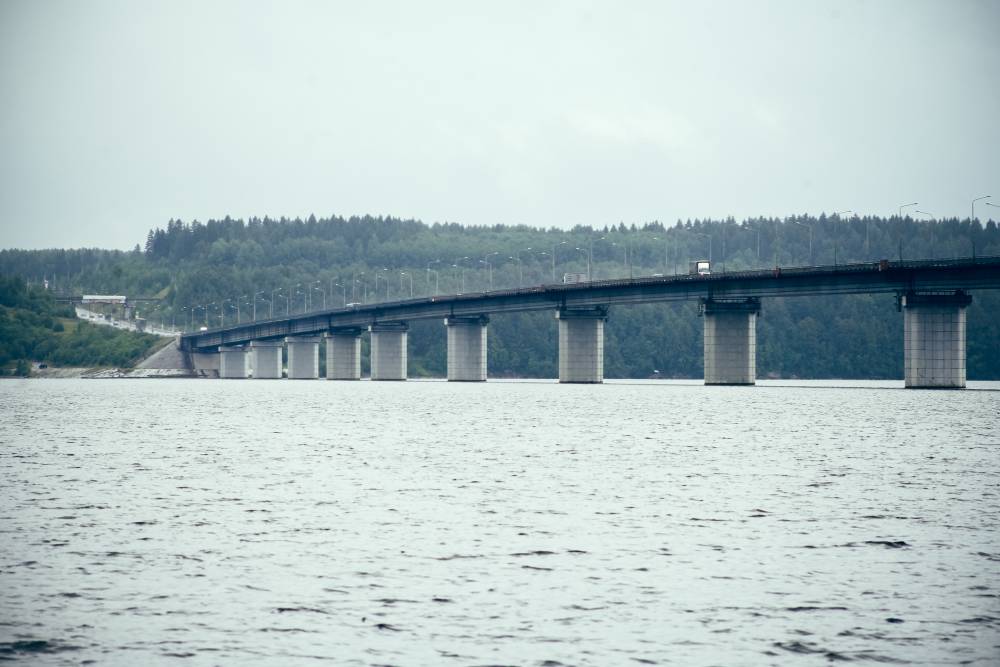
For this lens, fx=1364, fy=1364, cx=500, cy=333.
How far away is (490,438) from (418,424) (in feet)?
50.0

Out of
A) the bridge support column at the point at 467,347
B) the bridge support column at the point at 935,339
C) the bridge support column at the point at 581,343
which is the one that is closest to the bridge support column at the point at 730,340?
the bridge support column at the point at 935,339

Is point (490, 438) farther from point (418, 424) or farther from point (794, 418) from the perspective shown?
point (794, 418)

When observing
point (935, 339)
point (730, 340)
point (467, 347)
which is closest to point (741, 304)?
point (730, 340)

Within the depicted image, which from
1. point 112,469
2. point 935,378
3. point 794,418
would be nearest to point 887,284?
point 935,378

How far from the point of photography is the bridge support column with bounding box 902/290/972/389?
414ft

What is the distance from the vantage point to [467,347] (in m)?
193

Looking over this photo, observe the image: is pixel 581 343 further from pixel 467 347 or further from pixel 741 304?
pixel 741 304

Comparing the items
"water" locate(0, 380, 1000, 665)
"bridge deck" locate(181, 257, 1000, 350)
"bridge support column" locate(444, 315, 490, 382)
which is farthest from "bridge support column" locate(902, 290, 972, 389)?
"bridge support column" locate(444, 315, 490, 382)

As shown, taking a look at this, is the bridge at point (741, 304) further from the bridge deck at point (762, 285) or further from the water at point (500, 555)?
the water at point (500, 555)

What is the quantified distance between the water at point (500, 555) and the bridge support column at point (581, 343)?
346 feet

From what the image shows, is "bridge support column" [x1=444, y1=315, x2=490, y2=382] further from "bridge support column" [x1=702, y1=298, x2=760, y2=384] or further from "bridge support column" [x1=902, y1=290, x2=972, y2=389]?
"bridge support column" [x1=902, y1=290, x2=972, y2=389]

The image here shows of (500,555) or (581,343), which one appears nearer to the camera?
(500,555)

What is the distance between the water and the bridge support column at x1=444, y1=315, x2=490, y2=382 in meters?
130

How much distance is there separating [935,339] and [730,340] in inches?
936
